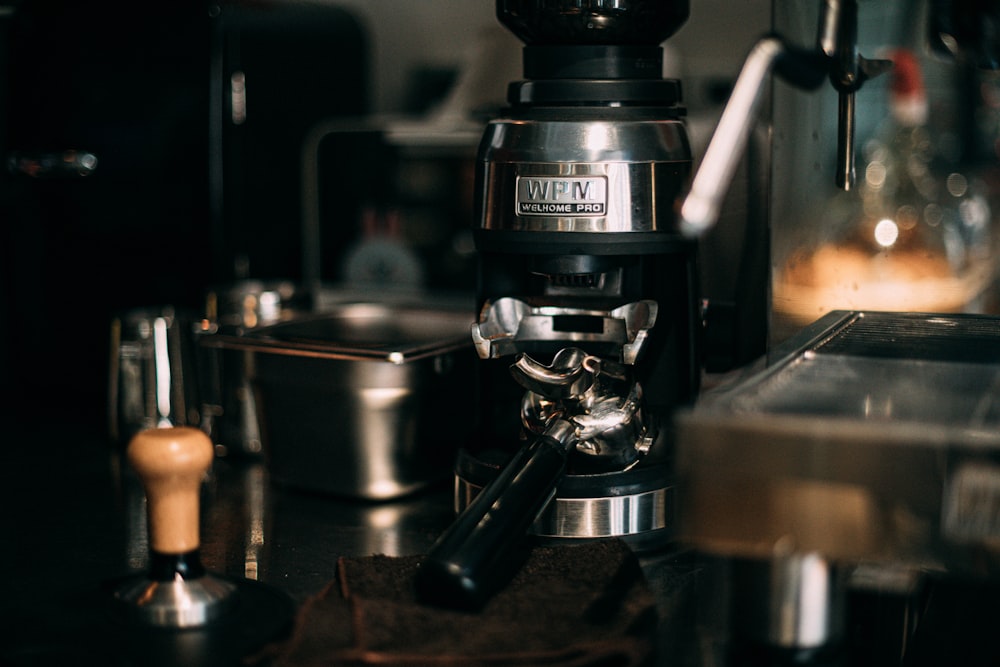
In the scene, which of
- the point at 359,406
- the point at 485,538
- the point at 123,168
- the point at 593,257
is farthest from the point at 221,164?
the point at 485,538

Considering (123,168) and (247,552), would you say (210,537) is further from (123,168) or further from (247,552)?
(123,168)

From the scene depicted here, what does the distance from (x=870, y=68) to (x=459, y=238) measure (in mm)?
1039

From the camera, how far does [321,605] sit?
76 centimetres

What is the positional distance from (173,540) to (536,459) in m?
0.24

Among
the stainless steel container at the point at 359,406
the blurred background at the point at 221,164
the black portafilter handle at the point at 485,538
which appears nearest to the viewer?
the black portafilter handle at the point at 485,538

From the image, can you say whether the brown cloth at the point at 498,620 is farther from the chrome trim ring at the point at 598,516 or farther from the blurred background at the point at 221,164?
the blurred background at the point at 221,164

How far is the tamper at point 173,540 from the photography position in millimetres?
754

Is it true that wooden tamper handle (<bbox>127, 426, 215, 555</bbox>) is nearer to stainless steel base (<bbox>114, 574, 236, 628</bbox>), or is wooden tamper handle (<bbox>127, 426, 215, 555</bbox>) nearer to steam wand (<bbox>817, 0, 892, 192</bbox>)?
stainless steel base (<bbox>114, 574, 236, 628</bbox>)

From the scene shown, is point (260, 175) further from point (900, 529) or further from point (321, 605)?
point (900, 529)

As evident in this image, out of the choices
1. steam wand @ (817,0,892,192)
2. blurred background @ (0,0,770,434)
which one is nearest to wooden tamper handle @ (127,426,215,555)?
steam wand @ (817,0,892,192)

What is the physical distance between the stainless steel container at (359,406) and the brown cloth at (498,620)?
0.66ft

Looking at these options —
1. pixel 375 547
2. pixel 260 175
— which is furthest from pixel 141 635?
pixel 260 175

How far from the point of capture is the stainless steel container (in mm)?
1021

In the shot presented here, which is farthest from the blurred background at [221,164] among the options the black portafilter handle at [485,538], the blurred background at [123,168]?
the black portafilter handle at [485,538]
